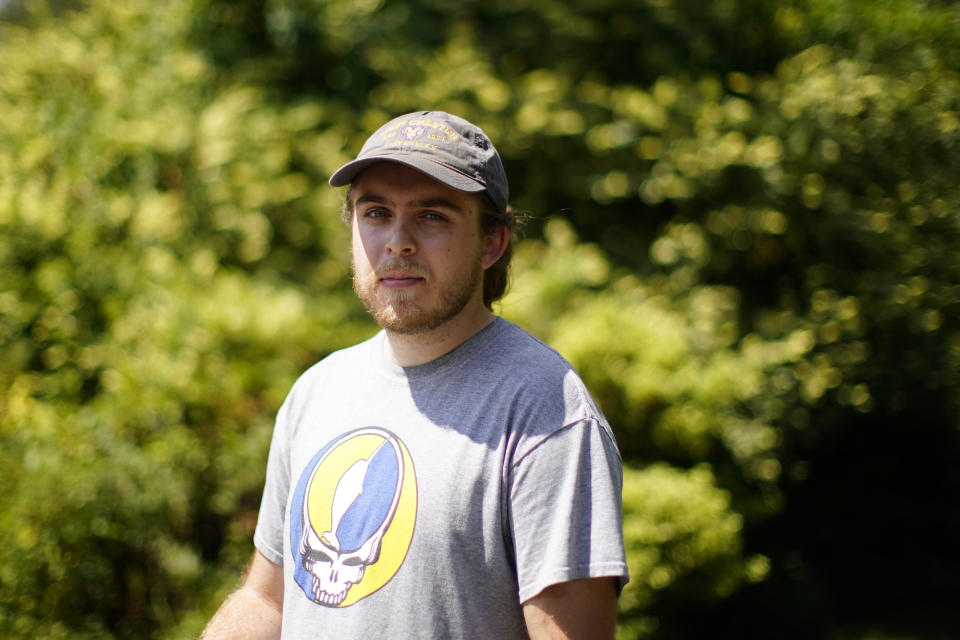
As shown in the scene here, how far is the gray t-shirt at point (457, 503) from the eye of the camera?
1376 millimetres

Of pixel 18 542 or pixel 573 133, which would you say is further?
pixel 573 133

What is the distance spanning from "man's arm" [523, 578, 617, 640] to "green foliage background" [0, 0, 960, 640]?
2008 millimetres

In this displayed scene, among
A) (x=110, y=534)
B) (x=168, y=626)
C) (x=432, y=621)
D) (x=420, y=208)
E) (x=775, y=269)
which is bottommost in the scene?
(x=168, y=626)

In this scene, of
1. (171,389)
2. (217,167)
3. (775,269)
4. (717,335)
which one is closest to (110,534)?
(171,389)

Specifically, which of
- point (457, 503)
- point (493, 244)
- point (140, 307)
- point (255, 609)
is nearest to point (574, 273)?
point (140, 307)

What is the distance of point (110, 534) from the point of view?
3295 mm

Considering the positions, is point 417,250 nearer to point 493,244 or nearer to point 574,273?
point 493,244

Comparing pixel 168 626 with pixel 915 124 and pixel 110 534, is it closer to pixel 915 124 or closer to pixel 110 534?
pixel 110 534

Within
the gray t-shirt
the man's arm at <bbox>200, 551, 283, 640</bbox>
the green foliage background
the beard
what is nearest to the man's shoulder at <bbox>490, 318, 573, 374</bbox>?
the gray t-shirt

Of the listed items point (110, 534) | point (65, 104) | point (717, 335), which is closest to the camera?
point (110, 534)

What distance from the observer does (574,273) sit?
13.7 feet

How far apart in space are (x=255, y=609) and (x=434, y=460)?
0.64m

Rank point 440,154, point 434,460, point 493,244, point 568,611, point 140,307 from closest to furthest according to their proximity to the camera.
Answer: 1. point 568,611
2. point 434,460
3. point 440,154
4. point 493,244
5. point 140,307

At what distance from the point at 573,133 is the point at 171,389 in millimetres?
2546
